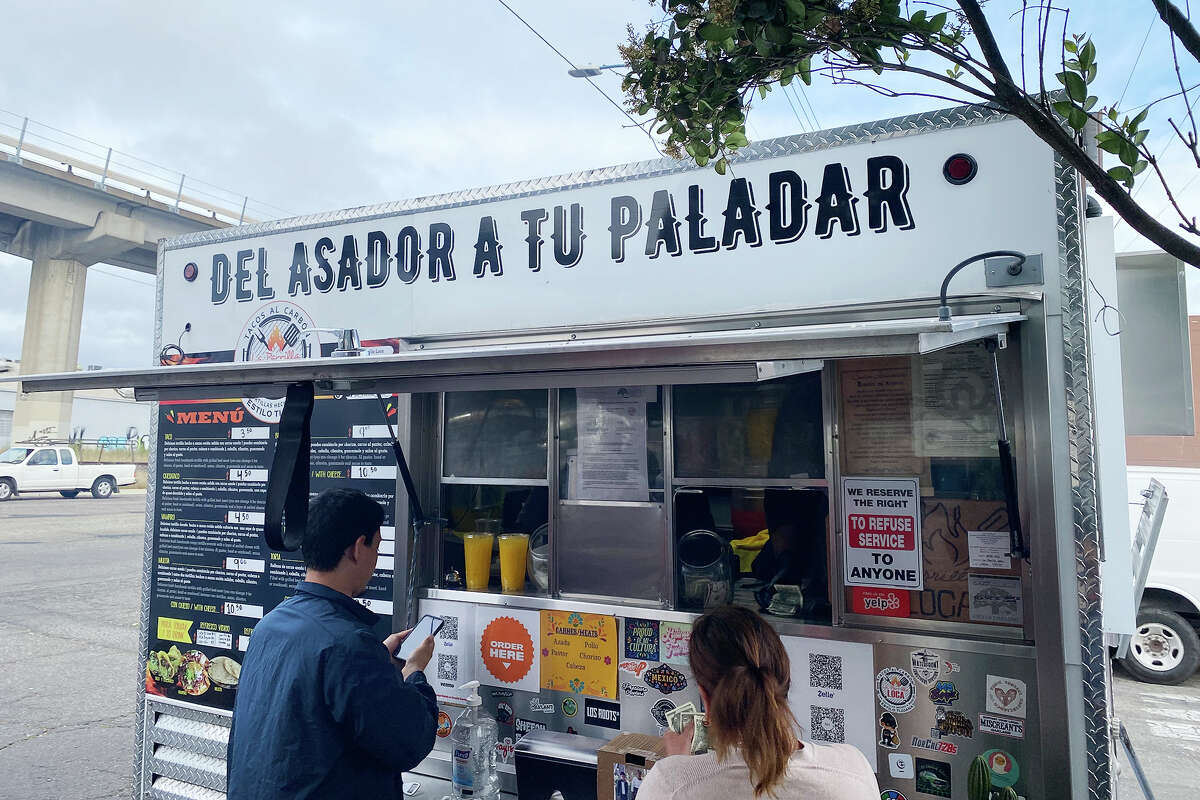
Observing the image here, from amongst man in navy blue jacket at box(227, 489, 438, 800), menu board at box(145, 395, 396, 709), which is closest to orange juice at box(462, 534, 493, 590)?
menu board at box(145, 395, 396, 709)

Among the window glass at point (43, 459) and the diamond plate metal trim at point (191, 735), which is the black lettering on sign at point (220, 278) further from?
the window glass at point (43, 459)

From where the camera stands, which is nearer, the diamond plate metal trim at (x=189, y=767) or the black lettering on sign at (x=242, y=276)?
the diamond plate metal trim at (x=189, y=767)

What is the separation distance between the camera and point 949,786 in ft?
8.62

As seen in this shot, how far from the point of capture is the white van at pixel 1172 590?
6391 mm

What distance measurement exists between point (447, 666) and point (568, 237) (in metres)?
2.05

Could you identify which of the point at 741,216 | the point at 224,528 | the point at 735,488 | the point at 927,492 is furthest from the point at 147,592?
the point at 927,492

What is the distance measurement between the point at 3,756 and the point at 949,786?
6.35 meters

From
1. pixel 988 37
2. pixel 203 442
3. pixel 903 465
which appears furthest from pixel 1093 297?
pixel 203 442

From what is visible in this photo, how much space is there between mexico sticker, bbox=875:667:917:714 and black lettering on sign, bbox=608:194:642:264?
1894 millimetres

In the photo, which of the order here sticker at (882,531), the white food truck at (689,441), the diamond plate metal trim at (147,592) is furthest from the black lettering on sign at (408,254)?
the order here sticker at (882,531)

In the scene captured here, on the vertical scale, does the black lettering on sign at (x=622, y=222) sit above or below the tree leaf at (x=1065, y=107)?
above

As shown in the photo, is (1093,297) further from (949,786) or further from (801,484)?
(949,786)

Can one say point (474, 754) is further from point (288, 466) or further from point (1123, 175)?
point (1123, 175)

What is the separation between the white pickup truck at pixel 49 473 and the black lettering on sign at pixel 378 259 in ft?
83.3
